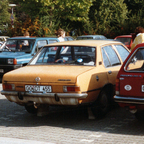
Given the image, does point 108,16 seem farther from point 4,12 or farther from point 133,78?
point 133,78

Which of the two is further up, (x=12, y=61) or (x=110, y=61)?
(x=110, y=61)

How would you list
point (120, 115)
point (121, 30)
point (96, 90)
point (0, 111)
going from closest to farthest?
1. point (96, 90)
2. point (120, 115)
3. point (0, 111)
4. point (121, 30)

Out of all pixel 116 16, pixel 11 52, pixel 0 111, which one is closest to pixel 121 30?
pixel 116 16

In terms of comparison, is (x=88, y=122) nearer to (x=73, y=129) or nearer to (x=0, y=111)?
(x=73, y=129)

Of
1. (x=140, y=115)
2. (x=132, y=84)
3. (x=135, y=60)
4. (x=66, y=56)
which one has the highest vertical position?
(x=135, y=60)

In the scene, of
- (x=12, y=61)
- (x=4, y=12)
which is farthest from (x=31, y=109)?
(x=4, y=12)

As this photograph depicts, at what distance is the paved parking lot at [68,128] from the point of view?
570cm

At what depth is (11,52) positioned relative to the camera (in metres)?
13.9

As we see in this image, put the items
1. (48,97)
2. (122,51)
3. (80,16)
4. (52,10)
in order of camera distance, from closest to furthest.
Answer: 1. (48,97)
2. (122,51)
3. (52,10)
4. (80,16)

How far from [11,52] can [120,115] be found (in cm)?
738

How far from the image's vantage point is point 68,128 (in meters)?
6.51

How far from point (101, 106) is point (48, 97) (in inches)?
44.0

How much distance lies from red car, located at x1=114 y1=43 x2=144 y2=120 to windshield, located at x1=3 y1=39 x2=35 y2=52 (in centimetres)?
767

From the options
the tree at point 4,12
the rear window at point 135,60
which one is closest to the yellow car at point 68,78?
the rear window at point 135,60
